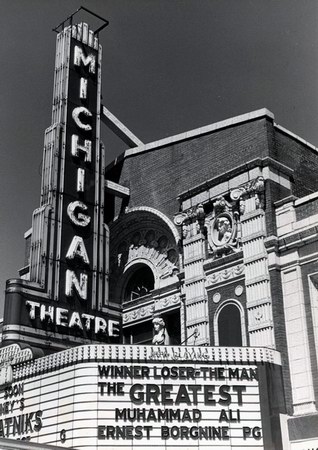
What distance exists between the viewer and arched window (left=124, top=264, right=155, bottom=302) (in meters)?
25.0

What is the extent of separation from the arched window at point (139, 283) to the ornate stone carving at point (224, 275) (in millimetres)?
4435

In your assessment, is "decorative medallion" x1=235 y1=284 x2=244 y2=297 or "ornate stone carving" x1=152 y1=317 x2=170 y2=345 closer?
"decorative medallion" x1=235 y1=284 x2=244 y2=297

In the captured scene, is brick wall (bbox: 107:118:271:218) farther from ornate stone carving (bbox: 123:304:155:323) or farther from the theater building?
ornate stone carving (bbox: 123:304:155:323)

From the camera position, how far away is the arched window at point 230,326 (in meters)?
19.5

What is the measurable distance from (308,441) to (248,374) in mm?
2107

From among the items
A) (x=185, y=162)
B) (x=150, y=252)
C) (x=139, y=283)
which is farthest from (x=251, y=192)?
(x=139, y=283)

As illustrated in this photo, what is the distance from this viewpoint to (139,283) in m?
25.4

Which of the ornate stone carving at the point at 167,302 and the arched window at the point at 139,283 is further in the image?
the arched window at the point at 139,283

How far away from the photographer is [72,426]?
1633 cm

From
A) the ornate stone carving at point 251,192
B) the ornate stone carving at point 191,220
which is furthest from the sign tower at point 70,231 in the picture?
the ornate stone carving at point 251,192

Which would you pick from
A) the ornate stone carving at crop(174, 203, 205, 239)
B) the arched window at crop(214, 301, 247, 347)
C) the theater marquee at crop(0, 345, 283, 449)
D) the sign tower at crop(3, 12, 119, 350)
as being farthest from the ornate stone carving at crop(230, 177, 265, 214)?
the sign tower at crop(3, 12, 119, 350)

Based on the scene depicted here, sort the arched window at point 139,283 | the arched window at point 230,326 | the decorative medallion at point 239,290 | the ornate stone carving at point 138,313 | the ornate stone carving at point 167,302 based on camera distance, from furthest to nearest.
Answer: the arched window at point 139,283 < the ornate stone carving at point 138,313 < the ornate stone carving at point 167,302 < the decorative medallion at point 239,290 < the arched window at point 230,326

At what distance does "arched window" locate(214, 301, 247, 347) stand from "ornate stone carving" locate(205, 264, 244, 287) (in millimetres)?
761

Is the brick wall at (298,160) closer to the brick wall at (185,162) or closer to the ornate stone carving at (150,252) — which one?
the brick wall at (185,162)
